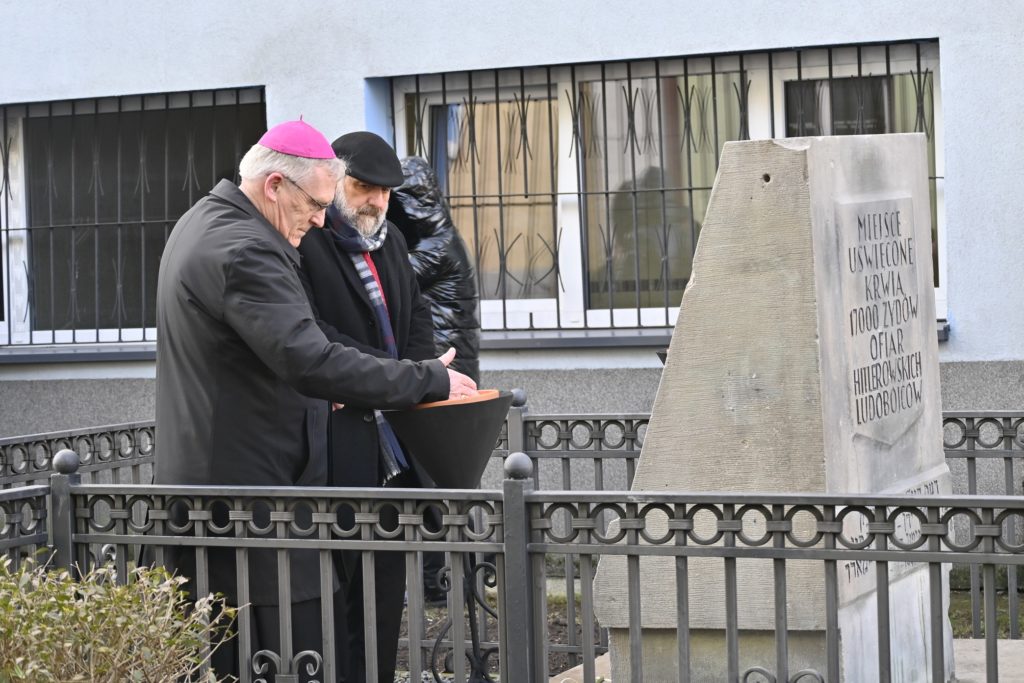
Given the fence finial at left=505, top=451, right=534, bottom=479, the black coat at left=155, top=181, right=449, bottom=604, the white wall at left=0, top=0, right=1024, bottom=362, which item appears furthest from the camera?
the white wall at left=0, top=0, right=1024, bottom=362

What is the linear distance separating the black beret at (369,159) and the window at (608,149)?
430 cm

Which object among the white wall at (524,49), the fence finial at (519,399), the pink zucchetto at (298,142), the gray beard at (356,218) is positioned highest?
the white wall at (524,49)

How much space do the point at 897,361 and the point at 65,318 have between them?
6.82 meters

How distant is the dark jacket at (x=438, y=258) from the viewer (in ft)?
23.1

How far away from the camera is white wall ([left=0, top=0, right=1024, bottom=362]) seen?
26.4 feet

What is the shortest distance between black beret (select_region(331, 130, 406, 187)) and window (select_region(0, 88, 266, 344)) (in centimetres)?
→ 512

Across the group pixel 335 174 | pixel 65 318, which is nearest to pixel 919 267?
pixel 335 174

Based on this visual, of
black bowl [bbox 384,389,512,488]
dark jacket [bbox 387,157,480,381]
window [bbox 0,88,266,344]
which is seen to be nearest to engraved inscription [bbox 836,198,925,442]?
black bowl [bbox 384,389,512,488]

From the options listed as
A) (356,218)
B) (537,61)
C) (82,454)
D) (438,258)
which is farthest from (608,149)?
(356,218)

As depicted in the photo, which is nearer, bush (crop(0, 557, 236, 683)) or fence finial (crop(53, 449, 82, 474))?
bush (crop(0, 557, 236, 683))

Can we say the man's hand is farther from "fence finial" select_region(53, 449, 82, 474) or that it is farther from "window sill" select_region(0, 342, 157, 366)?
"window sill" select_region(0, 342, 157, 366)

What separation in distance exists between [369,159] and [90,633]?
1742mm

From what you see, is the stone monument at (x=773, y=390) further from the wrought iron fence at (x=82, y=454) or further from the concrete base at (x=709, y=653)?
the wrought iron fence at (x=82, y=454)

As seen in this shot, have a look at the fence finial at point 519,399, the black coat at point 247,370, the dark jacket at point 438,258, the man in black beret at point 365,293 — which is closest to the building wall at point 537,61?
the dark jacket at point 438,258
